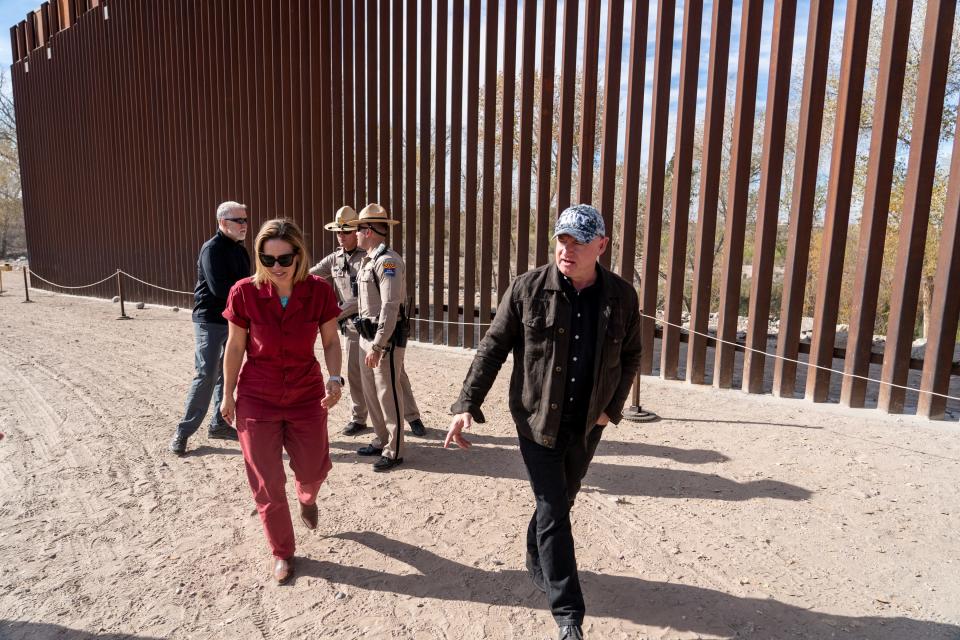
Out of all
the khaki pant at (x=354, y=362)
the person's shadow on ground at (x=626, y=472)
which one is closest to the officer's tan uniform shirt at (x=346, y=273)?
the khaki pant at (x=354, y=362)

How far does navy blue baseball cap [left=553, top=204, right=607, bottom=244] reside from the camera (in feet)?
7.82

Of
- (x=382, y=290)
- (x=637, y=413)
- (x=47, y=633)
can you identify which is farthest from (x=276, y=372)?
(x=637, y=413)

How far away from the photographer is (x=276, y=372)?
3016 mm

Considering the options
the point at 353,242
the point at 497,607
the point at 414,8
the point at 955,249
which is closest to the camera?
the point at 497,607

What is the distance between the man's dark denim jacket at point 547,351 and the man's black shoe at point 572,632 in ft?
2.38

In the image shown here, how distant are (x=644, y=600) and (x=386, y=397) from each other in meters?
2.19

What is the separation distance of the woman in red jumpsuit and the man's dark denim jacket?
3.01ft

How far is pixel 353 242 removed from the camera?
184 inches

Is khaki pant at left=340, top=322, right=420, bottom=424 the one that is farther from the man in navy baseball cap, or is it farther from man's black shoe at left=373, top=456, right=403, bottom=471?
the man in navy baseball cap

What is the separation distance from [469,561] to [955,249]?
4.96 m

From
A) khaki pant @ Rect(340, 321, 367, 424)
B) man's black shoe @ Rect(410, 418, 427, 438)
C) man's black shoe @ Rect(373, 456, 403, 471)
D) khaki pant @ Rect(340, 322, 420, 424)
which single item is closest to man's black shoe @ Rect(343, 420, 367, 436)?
khaki pant @ Rect(340, 322, 420, 424)

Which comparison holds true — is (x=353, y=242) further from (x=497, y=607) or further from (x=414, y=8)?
(x=414, y=8)

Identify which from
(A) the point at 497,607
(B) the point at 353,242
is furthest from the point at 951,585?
(B) the point at 353,242

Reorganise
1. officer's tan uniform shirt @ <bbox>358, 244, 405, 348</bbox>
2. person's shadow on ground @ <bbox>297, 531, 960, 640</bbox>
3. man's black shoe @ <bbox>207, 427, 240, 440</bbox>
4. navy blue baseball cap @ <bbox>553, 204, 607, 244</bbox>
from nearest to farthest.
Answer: navy blue baseball cap @ <bbox>553, 204, 607, 244</bbox> < person's shadow on ground @ <bbox>297, 531, 960, 640</bbox> < officer's tan uniform shirt @ <bbox>358, 244, 405, 348</bbox> < man's black shoe @ <bbox>207, 427, 240, 440</bbox>
